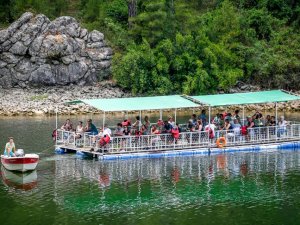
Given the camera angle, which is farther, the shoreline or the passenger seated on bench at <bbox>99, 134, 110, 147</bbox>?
the shoreline

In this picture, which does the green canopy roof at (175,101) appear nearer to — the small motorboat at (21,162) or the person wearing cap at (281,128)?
the person wearing cap at (281,128)

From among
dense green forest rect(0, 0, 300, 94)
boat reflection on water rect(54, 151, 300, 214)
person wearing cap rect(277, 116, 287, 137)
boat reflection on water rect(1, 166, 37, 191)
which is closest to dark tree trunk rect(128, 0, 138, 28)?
dense green forest rect(0, 0, 300, 94)

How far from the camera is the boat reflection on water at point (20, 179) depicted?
37.0m

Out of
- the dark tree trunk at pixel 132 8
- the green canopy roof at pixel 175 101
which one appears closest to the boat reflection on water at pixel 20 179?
the green canopy roof at pixel 175 101

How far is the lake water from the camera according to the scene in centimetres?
3200

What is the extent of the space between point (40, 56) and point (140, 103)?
27341mm

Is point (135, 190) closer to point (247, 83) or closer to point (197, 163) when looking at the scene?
point (197, 163)

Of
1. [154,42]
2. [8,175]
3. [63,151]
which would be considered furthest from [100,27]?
[8,175]

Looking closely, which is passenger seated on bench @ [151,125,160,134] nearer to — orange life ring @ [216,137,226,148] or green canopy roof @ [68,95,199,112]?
green canopy roof @ [68,95,199,112]

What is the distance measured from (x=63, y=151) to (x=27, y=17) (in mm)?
29272

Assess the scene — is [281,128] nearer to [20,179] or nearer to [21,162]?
[21,162]

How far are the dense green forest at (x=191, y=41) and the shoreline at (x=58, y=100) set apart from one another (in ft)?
7.73

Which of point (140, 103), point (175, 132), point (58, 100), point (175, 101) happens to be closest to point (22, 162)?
point (140, 103)

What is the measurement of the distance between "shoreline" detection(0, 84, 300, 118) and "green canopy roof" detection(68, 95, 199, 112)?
18118 mm
